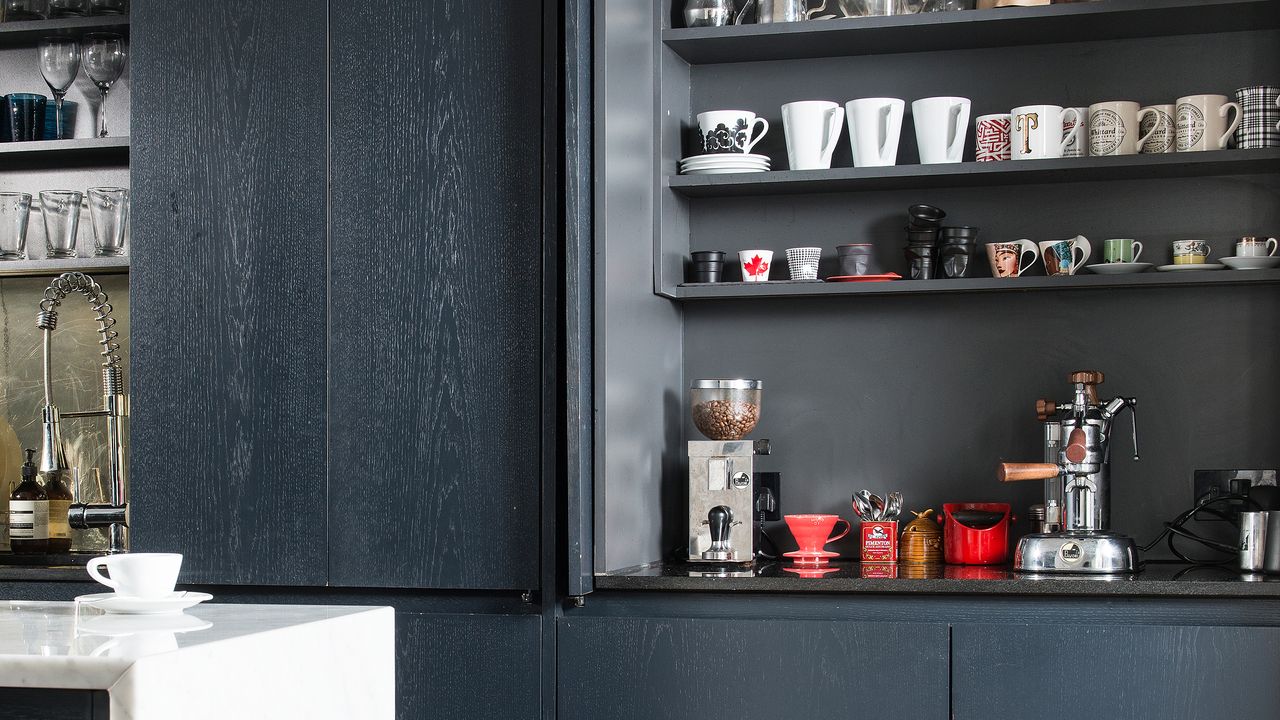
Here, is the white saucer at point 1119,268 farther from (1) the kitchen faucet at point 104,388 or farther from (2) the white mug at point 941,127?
(1) the kitchen faucet at point 104,388

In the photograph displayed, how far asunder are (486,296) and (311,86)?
520 mm

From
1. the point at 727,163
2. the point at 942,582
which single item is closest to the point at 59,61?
the point at 727,163

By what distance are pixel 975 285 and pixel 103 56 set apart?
191cm

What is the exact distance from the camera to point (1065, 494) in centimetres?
237

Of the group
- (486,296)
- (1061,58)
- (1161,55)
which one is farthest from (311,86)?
(1161,55)

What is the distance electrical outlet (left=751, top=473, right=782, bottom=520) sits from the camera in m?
2.61

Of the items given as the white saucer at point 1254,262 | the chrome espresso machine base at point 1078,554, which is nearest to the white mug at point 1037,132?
the white saucer at point 1254,262

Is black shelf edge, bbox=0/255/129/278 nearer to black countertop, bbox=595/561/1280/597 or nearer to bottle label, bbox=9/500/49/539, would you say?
bottle label, bbox=9/500/49/539

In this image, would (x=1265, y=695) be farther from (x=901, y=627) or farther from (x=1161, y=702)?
(x=901, y=627)

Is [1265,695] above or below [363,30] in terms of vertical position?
below

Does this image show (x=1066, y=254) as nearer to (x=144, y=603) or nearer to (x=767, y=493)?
(x=767, y=493)

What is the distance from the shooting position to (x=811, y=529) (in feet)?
8.26

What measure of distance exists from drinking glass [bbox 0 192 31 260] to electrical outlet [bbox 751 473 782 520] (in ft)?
5.50

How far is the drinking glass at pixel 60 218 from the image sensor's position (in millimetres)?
2787
